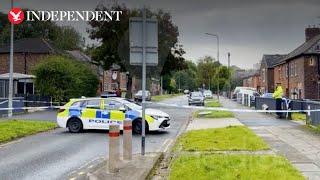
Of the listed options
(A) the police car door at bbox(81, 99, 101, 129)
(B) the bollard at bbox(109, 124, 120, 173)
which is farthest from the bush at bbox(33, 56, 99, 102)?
(B) the bollard at bbox(109, 124, 120, 173)

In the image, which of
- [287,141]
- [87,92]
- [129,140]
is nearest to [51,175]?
[129,140]

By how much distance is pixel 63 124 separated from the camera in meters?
19.9

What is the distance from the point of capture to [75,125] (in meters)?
19.8

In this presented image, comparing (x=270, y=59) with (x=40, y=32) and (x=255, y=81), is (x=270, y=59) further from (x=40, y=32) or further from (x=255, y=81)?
(x=40, y=32)

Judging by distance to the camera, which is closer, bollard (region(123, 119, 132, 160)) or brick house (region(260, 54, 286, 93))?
bollard (region(123, 119, 132, 160))

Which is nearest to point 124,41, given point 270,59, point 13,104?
point 13,104

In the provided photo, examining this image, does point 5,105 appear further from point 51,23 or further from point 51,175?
point 51,23

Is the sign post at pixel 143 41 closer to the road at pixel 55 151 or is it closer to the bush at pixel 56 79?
the road at pixel 55 151

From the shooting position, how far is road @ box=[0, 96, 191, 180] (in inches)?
419

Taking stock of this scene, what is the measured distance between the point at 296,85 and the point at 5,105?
32.3 meters

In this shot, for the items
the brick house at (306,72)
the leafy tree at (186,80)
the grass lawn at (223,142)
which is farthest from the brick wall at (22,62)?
the leafy tree at (186,80)

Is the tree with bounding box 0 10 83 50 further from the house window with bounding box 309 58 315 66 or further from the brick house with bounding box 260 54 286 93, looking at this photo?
the house window with bounding box 309 58 315 66

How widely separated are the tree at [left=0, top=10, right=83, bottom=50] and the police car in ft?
200

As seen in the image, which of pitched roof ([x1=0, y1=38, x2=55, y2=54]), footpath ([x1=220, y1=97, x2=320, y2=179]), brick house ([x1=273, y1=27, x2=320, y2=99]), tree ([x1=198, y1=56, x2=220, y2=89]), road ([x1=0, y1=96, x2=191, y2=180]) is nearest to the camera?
footpath ([x1=220, y1=97, x2=320, y2=179])
